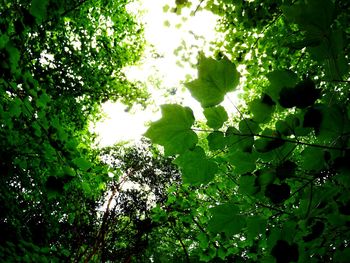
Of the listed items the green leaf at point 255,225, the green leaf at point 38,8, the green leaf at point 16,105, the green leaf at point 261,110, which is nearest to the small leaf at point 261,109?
the green leaf at point 261,110

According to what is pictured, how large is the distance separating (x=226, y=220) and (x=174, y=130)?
0.37 metres

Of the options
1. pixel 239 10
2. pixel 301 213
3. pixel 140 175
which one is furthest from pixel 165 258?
pixel 301 213

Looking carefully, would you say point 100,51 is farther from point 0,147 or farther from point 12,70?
point 12,70

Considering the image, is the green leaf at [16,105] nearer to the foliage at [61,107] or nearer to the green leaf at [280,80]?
the foliage at [61,107]

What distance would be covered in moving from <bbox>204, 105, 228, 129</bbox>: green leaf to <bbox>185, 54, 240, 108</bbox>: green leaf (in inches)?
3.0

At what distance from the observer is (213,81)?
0.75 metres

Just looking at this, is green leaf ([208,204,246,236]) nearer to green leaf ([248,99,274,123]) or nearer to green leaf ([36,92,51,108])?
green leaf ([248,99,274,123])

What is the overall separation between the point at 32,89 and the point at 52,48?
7.61 meters

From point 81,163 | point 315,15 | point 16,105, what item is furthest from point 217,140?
point 16,105

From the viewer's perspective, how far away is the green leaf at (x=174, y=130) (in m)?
0.79

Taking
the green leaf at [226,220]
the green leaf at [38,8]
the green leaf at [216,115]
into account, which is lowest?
the green leaf at [226,220]

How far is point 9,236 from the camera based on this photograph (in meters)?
4.64

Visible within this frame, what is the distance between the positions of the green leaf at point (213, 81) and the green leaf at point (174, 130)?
6 centimetres

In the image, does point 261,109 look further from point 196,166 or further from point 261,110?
point 196,166
